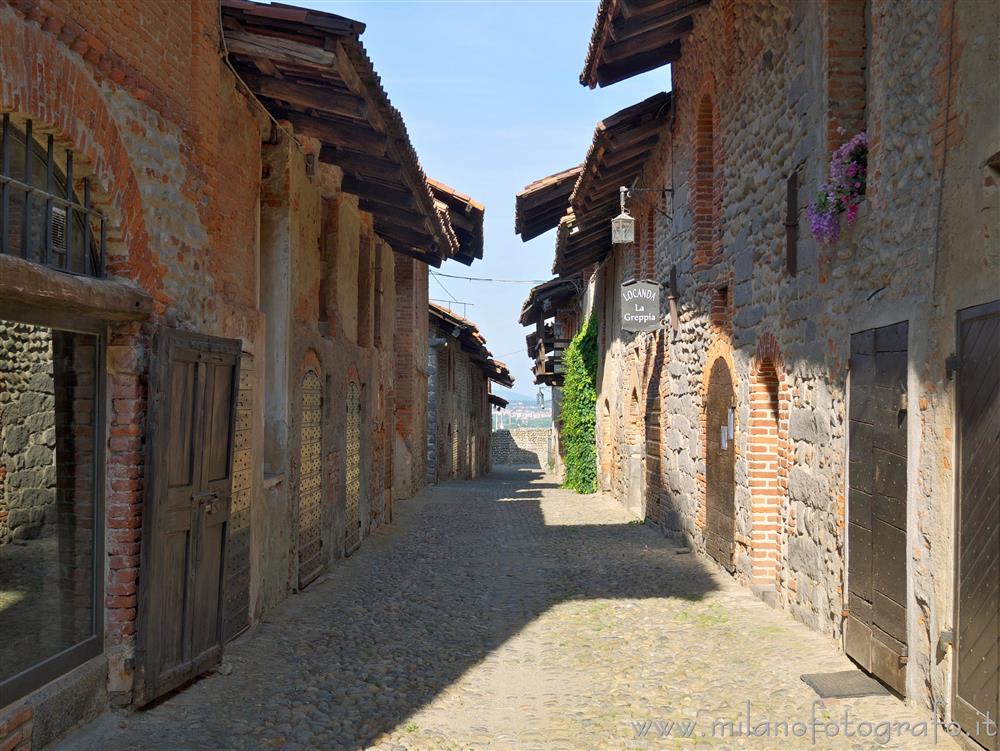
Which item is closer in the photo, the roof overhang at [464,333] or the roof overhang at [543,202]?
the roof overhang at [543,202]

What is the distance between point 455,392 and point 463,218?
399 inches

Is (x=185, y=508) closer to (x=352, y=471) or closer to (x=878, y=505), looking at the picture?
(x=878, y=505)

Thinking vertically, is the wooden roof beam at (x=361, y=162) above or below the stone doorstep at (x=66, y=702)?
above

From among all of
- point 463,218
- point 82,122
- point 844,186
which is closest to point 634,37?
point 844,186

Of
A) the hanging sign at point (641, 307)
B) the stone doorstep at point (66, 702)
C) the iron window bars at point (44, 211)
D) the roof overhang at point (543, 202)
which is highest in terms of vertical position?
the roof overhang at point (543, 202)

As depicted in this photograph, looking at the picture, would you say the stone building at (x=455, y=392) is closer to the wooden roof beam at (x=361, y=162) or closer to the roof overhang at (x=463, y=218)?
the roof overhang at (x=463, y=218)

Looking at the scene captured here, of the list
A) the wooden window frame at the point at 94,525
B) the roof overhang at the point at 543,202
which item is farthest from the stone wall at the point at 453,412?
the wooden window frame at the point at 94,525

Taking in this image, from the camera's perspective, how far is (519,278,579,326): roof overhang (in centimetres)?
2520

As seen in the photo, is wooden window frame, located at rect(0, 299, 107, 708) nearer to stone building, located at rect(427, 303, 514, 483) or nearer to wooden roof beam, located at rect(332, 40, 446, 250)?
wooden roof beam, located at rect(332, 40, 446, 250)

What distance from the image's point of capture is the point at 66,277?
4.41 metres

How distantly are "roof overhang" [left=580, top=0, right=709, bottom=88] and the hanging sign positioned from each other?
2.66 m

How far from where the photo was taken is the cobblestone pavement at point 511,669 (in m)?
4.97

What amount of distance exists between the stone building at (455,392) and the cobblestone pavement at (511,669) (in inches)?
528

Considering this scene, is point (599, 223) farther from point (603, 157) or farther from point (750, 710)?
point (750, 710)
